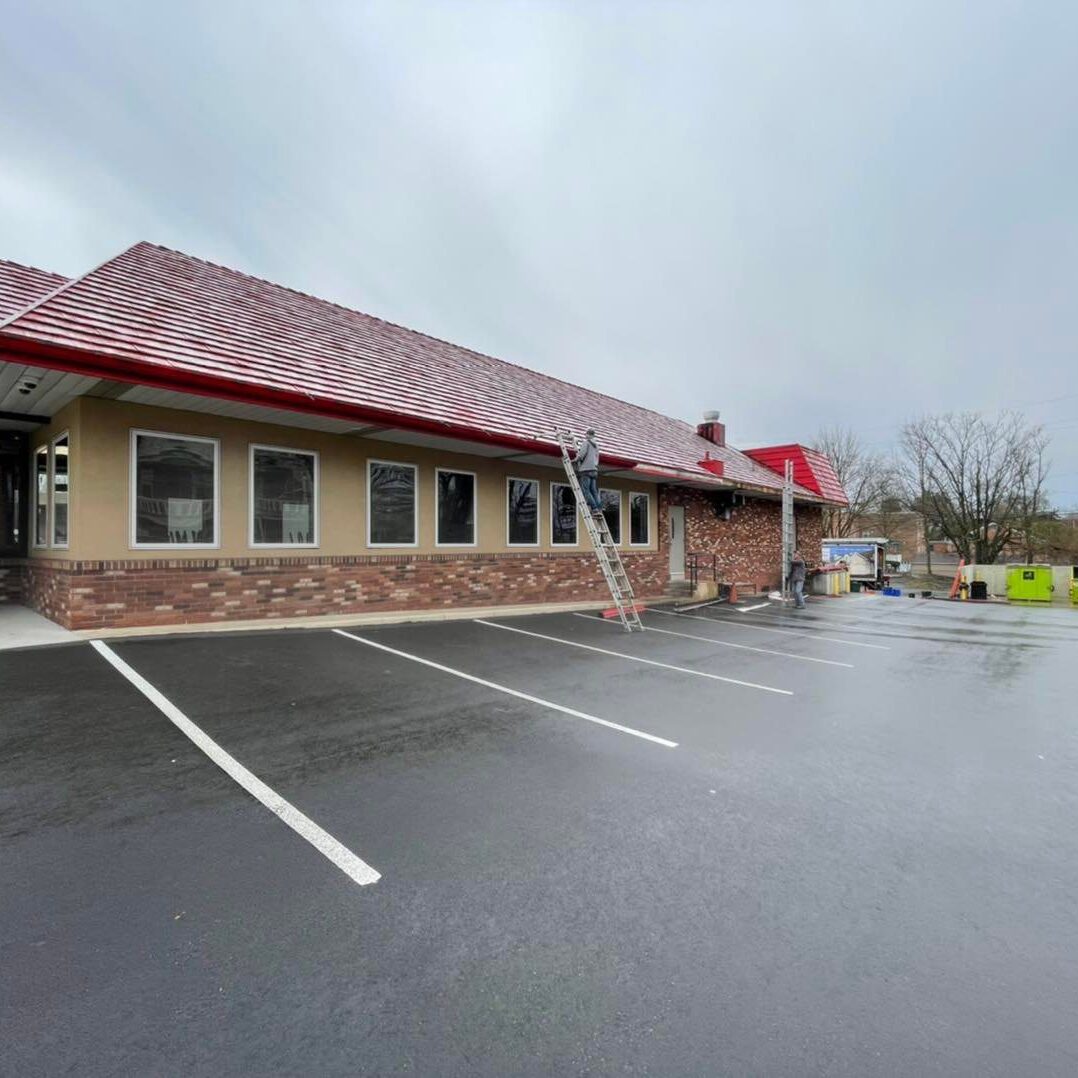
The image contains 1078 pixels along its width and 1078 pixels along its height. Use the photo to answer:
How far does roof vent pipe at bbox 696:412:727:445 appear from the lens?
22938 mm

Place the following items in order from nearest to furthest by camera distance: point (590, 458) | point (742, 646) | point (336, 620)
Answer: point (336, 620) < point (742, 646) < point (590, 458)

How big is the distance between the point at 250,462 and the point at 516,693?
585 cm

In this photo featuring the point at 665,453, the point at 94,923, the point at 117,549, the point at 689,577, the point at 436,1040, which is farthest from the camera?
the point at 689,577

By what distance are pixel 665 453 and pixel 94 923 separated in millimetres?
16115

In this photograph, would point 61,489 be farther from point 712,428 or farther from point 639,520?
point 712,428

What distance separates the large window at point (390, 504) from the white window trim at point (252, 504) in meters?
0.95

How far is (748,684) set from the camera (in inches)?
280

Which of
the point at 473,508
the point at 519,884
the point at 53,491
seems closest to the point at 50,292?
the point at 53,491

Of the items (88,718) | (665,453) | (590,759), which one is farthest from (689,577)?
(88,718)

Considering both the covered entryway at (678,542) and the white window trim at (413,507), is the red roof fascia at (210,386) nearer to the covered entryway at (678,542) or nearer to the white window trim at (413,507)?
the white window trim at (413,507)

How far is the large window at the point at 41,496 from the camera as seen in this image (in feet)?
30.0

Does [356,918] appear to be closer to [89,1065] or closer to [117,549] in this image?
[89,1065]

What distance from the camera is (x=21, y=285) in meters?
9.10

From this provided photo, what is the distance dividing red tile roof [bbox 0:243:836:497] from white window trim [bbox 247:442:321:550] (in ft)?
4.07
